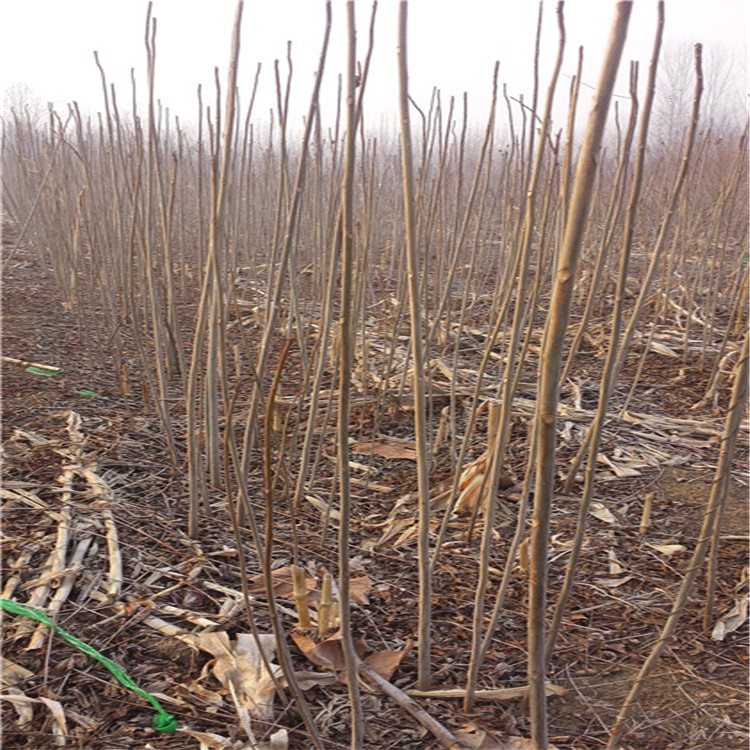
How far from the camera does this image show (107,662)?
0.98m

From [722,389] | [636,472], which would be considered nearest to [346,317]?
[636,472]

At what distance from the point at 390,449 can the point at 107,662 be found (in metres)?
1.08

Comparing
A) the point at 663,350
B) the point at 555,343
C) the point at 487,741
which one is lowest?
the point at 487,741

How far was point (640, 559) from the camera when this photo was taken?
56.4 inches

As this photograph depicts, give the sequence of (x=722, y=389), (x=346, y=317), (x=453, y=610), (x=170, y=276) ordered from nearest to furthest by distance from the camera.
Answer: (x=346, y=317) < (x=453, y=610) < (x=170, y=276) < (x=722, y=389)

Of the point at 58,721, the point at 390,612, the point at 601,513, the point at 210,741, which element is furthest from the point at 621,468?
the point at 58,721

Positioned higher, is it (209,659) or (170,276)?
(170,276)

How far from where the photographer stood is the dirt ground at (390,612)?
0.93m

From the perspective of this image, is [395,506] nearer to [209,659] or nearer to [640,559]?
[640,559]

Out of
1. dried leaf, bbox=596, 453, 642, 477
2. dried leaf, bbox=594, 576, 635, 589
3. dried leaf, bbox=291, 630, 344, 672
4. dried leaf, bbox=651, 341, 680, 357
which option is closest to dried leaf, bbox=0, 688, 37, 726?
dried leaf, bbox=291, 630, 344, 672

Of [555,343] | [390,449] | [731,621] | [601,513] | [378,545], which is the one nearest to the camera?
[555,343]

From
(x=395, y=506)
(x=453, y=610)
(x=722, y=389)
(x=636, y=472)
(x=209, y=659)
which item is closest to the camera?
(x=209, y=659)

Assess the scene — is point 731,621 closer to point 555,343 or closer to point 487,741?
point 487,741

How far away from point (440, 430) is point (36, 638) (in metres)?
1.14
